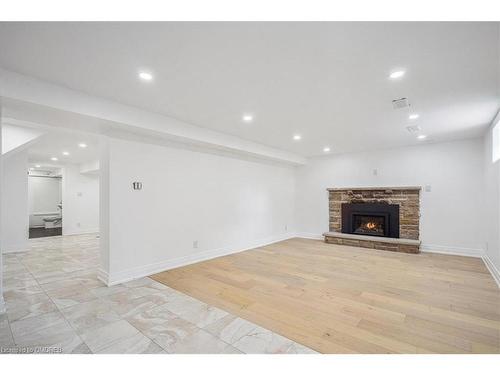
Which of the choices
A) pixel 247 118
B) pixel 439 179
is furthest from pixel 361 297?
pixel 439 179

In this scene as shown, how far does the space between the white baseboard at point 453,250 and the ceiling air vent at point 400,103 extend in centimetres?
393

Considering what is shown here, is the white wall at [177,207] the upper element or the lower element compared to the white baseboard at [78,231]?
upper

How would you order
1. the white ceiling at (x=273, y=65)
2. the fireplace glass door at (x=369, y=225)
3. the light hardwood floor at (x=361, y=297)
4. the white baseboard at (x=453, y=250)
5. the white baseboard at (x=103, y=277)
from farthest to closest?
the fireplace glass door at (x=369, y=225) → the white baseboard at (x=453, y=250) → the white baseboard at (x=103, y=277) → the light hardwood floor at (x=361, y=297) → the white ceiling at (x=273, y=65)

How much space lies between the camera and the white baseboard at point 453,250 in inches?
195

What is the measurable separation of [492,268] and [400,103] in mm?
3280

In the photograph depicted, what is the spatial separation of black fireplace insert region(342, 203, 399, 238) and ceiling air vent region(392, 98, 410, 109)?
349cm

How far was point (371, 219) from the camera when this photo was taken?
6332 millimetres

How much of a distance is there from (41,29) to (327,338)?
3.41m

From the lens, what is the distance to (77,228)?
27.7ft

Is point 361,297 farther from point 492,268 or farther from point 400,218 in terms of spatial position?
point 400,218

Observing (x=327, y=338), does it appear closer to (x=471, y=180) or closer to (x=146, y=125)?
(x=146, y=125)

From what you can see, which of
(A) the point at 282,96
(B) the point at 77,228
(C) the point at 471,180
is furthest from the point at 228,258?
(B) the point at 77,228

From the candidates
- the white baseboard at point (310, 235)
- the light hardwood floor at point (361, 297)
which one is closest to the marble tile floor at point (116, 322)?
the light hardwood floor at point (361, 297)

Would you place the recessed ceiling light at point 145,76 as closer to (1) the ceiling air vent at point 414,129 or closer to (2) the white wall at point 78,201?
(1) the ceiling air vent at point 414,129
